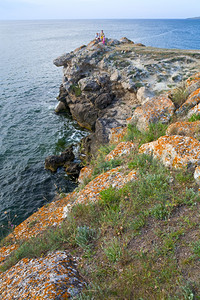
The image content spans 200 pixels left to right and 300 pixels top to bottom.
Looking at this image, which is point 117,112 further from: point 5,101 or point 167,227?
point 5,101

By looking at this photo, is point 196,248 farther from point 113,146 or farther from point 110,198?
point 113,146

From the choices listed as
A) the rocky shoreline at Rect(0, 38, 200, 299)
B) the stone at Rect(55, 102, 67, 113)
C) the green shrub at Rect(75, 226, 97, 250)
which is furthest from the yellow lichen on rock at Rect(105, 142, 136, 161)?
the stone at Rect(55, 102, 67, 113)

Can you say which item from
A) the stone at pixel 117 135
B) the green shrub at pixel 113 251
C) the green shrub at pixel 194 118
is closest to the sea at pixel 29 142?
the green shrub at pixel 113 251

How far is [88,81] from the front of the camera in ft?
A: 70.8

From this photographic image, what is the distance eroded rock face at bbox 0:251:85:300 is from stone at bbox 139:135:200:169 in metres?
4.04

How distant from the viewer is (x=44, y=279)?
13.2 ft

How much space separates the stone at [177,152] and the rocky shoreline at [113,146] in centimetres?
3

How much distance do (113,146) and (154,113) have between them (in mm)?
2702

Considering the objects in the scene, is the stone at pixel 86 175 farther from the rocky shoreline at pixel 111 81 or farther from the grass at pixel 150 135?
the rocky shoreline at pixel 111 81

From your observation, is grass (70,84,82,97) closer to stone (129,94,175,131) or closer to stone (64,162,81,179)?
stone (64,162,81,179)

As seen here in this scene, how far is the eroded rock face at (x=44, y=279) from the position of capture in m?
3.69

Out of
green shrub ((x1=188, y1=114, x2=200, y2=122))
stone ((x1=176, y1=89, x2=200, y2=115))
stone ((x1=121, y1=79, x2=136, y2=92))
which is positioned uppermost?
stone ((x1=121, y1=79, x2=136, y2=92))

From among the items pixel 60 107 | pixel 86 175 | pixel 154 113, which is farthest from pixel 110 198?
pixel 60 107

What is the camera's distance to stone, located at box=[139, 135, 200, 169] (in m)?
5.86
